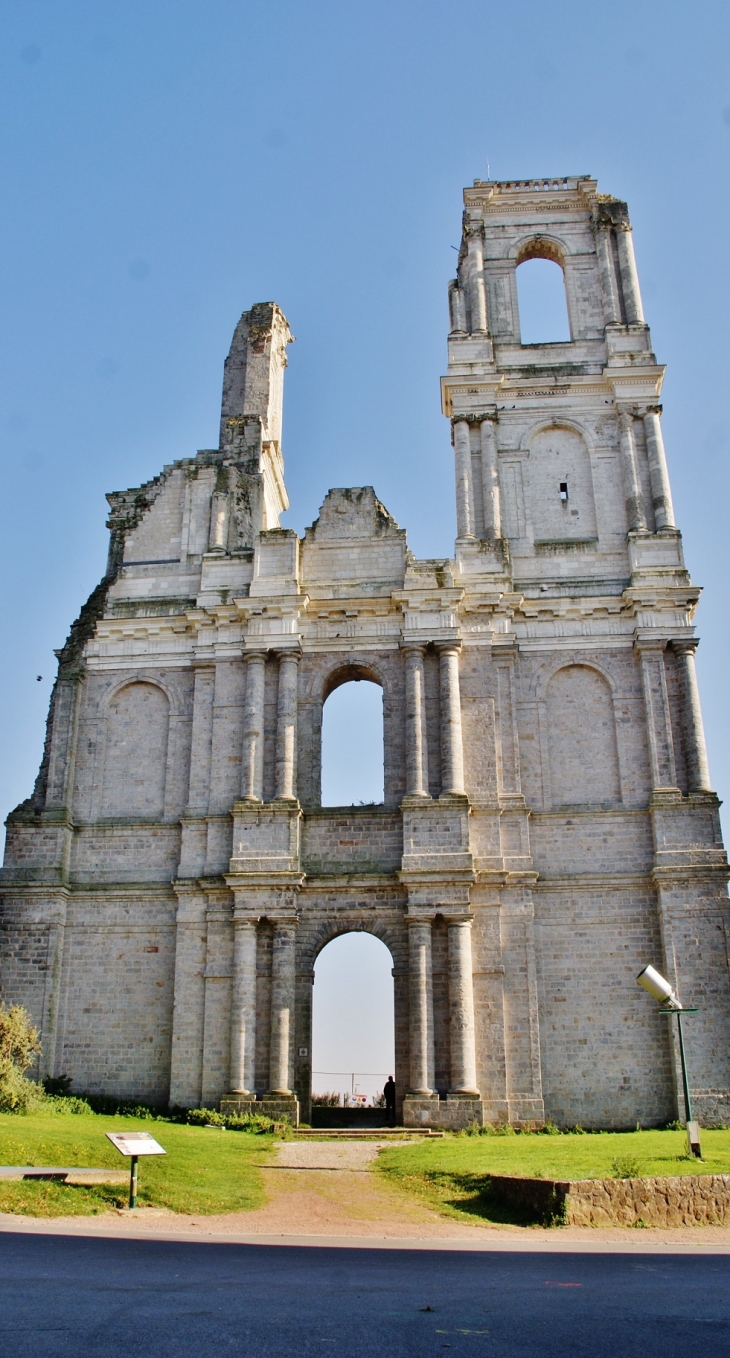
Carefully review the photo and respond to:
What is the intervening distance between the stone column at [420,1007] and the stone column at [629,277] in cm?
1606

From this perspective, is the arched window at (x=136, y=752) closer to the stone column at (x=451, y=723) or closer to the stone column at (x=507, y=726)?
the stone column at (x=451, y=723)

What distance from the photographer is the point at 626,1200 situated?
12.3m

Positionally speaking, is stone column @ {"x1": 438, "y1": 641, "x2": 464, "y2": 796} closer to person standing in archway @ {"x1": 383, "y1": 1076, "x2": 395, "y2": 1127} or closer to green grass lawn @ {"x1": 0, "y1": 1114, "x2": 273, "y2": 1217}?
person standing in archway @ {"x1": 383, "y1": 1076, "x2": 395, "y2": 1127}

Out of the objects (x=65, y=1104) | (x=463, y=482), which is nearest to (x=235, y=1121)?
(x=65, y=1104)

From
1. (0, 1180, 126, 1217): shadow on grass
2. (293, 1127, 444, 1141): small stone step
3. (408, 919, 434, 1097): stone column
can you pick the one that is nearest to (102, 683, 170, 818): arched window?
(408, 919, 434, 1097): stone column

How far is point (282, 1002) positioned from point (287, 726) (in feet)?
18.5

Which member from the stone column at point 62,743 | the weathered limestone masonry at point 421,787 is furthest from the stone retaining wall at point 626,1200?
the stone column at point 62,743

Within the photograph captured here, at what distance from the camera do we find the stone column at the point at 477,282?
29.1m

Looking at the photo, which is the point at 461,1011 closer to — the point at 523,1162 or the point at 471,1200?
the point at 523,1162

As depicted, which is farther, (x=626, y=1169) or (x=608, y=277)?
(x=608, y=277)

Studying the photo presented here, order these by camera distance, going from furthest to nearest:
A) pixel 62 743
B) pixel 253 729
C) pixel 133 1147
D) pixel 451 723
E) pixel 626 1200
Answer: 1. pixel 62 743
2. pixel 253 729
3. pixel 451 723
4. pixel 626 1200
5. pixel 133 1147

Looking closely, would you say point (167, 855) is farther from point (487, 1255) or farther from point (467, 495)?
point (487, 1255)

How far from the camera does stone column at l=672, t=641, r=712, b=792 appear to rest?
23.6 metres

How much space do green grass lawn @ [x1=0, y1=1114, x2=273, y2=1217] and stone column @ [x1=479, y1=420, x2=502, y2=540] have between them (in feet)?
45.9
